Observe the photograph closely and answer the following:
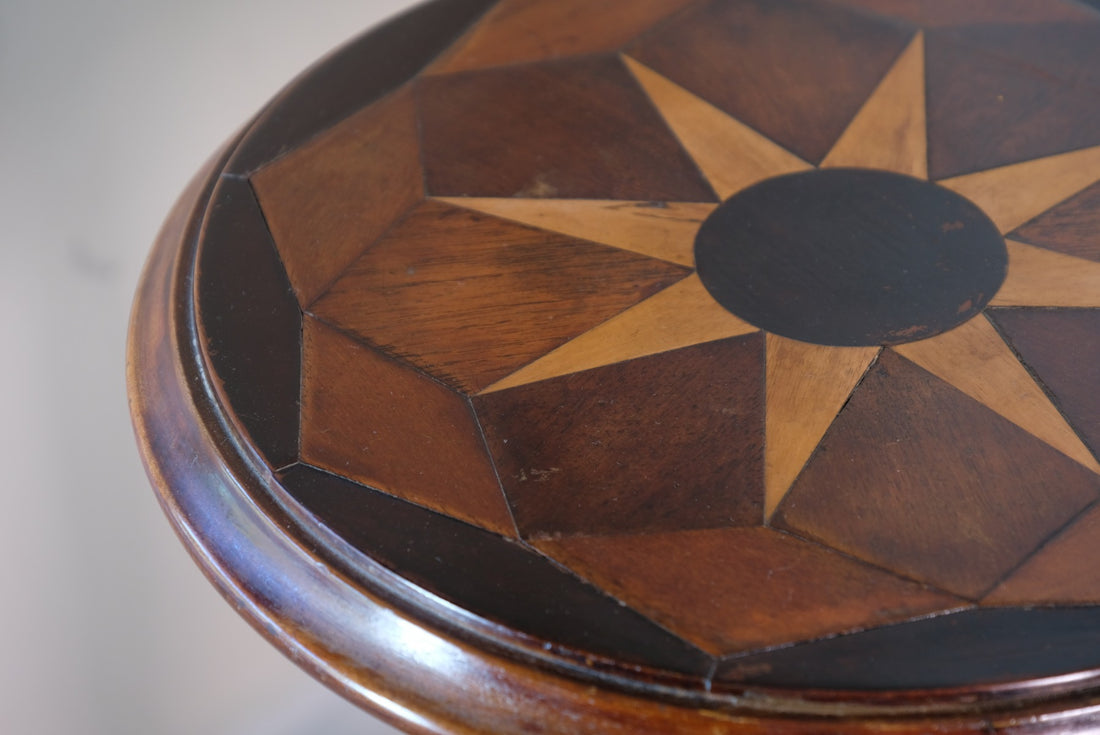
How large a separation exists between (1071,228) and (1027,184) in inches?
2.5

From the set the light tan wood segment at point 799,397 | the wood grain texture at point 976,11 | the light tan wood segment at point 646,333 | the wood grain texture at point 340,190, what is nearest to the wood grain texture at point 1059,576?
the light tan wood segment at point 799,397

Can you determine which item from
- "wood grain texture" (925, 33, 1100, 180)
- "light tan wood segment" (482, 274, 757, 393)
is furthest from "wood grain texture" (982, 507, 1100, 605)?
"wood grain texture" (925, 33, 1100, 180)

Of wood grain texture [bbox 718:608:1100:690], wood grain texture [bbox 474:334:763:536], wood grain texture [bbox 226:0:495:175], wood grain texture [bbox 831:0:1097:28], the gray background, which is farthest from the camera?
the gray background

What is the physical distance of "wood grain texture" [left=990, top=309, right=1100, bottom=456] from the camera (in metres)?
0.77

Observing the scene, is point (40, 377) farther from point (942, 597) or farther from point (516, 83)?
point (942, 597)

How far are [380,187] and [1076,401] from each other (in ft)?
1.85

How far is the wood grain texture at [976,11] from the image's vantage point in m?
1.18

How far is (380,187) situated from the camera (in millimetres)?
1018

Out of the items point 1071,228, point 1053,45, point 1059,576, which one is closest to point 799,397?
point 1059,576

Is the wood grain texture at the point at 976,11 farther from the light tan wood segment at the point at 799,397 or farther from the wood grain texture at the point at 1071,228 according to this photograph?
the light tan wood segment at the point at 799,397

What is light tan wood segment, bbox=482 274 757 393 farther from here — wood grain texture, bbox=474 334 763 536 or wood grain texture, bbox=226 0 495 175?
wood grain texture, bbox=226 0 495 175

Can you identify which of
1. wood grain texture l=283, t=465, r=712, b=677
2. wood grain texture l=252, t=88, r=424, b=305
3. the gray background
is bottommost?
the gray background

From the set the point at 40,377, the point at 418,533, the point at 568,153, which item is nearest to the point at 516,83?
the point at 568,153

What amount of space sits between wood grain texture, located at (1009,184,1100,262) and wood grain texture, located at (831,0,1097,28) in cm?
28
